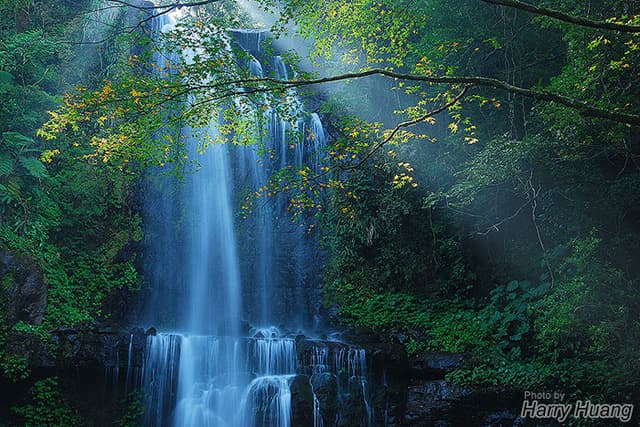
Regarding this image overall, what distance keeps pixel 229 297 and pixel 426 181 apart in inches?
252

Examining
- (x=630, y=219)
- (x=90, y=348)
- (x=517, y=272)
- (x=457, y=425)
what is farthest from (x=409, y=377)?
(x=90, y=348)

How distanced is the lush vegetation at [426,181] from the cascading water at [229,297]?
3.79ft

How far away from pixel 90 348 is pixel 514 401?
7932mm

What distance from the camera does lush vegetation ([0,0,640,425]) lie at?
688cm

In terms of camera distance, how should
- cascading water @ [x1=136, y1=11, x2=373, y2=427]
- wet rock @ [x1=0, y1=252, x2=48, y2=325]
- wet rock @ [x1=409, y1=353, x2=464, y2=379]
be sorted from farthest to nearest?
wet rock @ [x1=409, y1=353, x2=464, y2=379] < cascading water @ [x1=136, y1=11, x2=373, y2=427] < wet rock @ [x1=0, y1=252, x2=48, y2=325]

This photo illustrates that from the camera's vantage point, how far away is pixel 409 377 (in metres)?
9.27

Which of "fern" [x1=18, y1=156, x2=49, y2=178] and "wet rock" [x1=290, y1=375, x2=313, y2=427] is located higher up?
"fern" [x1=18, y1=156, x2=49, y2=178]

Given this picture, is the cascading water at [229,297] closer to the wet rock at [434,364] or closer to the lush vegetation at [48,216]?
the wet rock at [434,364]

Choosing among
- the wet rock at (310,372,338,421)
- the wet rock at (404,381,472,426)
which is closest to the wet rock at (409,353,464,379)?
the wet rock at (404,381,472,426)

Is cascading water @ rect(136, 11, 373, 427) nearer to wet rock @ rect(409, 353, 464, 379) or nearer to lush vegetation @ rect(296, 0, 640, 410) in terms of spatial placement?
wet rock @ rect(409, 353, 464, 379)

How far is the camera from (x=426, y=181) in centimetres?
1184

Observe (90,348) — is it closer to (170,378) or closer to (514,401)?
(170,378)

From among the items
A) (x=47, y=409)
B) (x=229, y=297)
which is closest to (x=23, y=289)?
(x=47, y=409)

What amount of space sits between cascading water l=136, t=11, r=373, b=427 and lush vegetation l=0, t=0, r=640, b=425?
1.15 meters
